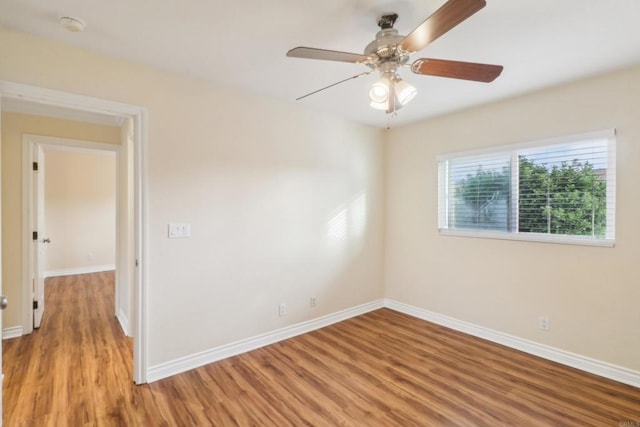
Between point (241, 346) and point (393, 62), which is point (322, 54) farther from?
point (241, 346)

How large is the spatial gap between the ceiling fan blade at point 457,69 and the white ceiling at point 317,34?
311 millimetres

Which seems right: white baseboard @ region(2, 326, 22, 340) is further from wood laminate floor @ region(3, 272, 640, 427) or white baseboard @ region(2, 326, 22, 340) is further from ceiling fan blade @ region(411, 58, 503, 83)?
ceiling fan blade @ region(411, 58, 503, 83)

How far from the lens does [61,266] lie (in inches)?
241

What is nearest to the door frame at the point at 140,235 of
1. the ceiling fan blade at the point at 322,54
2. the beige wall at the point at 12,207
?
the ceiling fan blade at the point at 322,54

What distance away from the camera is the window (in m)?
2.59

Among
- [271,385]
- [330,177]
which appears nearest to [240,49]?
[330,177]

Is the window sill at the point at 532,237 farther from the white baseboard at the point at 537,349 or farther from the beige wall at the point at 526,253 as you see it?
the white baseboard at the point at 537,349

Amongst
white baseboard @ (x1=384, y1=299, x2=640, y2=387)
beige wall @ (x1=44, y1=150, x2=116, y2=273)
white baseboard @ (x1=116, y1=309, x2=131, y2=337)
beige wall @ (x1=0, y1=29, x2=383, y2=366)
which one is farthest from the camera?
beige wall @ (x1=44, y1=150, x2=116, y2=273)

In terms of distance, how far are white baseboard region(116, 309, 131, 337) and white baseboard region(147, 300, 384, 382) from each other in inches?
43.1

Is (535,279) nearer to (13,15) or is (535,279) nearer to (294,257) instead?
(294,257)

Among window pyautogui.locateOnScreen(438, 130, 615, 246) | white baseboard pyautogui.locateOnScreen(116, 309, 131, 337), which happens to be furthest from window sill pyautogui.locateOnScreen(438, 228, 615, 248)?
white baseboard pyautogui.locateOnScreen(116, 309, 131, 337)

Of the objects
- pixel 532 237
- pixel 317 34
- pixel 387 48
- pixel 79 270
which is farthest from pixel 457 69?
pixel 79 270

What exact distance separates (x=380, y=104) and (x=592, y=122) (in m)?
2.05

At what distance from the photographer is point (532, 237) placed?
2.94m
